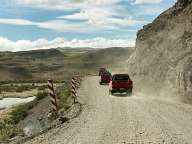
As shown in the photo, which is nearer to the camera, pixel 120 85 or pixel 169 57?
pixel 120 85

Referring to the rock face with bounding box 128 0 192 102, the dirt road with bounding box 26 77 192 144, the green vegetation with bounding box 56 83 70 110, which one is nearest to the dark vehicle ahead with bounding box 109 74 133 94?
the rock face with bounding box 128 0 192 102

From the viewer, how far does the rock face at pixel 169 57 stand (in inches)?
1347

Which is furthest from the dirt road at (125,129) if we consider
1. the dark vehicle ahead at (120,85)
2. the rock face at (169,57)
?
the dark vehicle ahead at (120,85)

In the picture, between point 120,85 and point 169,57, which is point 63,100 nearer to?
point 120,85

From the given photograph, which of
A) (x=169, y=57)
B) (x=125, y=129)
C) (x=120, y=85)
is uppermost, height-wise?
(x=169, y=57)

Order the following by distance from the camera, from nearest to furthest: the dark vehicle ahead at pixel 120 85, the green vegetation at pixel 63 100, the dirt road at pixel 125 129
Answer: the dirt road at pixel 125 129 → the green vegetation at pixel 63 100 → the dark vehicle ahead at pixel 120 85

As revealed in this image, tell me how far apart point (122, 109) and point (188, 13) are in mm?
26385

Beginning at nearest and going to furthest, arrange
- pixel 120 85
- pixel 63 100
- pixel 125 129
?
pixel 125 129 → pixel 63 100 → pixel 120 85

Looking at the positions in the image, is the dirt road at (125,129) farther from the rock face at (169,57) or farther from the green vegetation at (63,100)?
the rock face at (169,57)

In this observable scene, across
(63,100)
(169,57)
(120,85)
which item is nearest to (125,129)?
(63,100)

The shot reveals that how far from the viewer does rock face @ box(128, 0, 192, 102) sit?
3422cm

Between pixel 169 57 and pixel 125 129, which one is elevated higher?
pixel 169 57

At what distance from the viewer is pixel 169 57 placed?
142 ft

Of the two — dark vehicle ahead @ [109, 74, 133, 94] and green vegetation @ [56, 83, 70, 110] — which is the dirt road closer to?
green vegetation @ [56, 83, 70, 110]
